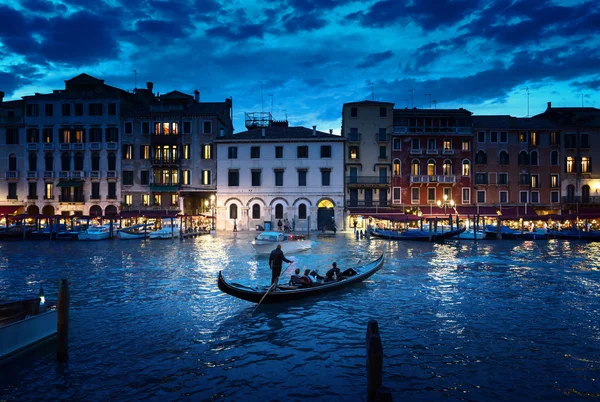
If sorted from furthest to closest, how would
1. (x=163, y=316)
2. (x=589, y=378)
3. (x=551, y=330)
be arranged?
(x=163, y=316) < (x=551, y=330) < (x=589, y=378)

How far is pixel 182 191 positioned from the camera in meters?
44.3

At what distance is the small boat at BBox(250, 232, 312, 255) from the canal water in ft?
18.3

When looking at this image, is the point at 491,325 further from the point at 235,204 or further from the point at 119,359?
the point at 235,204

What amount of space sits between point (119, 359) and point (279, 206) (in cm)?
3494

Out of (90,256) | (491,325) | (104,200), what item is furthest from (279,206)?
(491,325)

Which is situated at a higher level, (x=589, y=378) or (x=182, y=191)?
(x=182, y=191)

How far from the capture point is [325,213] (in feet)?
144

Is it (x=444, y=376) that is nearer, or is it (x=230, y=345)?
(x=444, y=376)

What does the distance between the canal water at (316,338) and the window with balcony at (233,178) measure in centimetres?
2412

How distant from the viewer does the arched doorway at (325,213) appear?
43750 mm

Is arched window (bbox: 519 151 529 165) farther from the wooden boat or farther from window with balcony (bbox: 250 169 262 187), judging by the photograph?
window with balcony (bbox: 250 169 262 187)

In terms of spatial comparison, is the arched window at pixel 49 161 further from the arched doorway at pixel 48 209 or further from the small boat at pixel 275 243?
the small boat at pixel 275 243

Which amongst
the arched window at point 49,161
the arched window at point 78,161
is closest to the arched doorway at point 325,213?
the arched window at point 78,161

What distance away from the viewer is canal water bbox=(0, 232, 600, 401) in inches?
320
